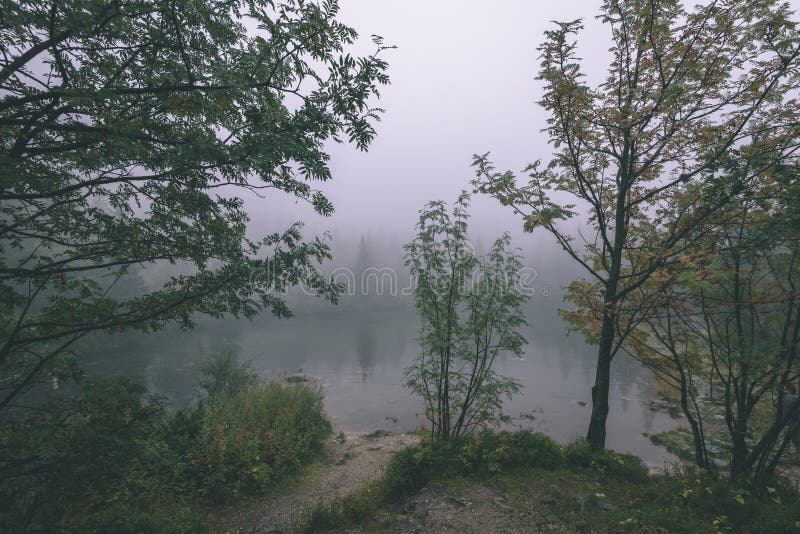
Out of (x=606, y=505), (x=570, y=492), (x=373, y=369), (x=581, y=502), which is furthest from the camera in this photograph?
(x=373, y=369)

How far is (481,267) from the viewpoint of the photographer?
6922mm

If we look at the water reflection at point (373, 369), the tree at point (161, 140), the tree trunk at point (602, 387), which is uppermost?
the tree at point (161, 140)

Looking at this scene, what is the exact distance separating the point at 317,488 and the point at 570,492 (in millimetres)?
5978

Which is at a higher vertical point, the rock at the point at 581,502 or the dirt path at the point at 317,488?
the rock at the point at 581,502

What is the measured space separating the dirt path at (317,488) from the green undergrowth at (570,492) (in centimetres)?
133

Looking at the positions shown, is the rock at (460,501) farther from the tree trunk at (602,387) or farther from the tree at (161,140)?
the tree at (161,140)

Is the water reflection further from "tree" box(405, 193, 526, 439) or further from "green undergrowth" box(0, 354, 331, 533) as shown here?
"tree" box(405, 193, 526, 439)

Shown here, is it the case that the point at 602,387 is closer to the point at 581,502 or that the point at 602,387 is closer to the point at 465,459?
the point at 581,502

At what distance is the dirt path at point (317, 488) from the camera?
20.5 ft

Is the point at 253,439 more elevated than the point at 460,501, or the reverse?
the point at 460,501

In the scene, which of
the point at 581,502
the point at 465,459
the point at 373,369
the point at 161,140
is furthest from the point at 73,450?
the point at 373,369

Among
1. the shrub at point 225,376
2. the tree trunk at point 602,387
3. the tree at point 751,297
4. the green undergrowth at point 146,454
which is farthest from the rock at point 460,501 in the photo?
the shrub at point 225,376

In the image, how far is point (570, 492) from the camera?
16.9 ft

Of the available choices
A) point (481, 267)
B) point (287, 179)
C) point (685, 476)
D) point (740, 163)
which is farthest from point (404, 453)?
point (740, 163)
